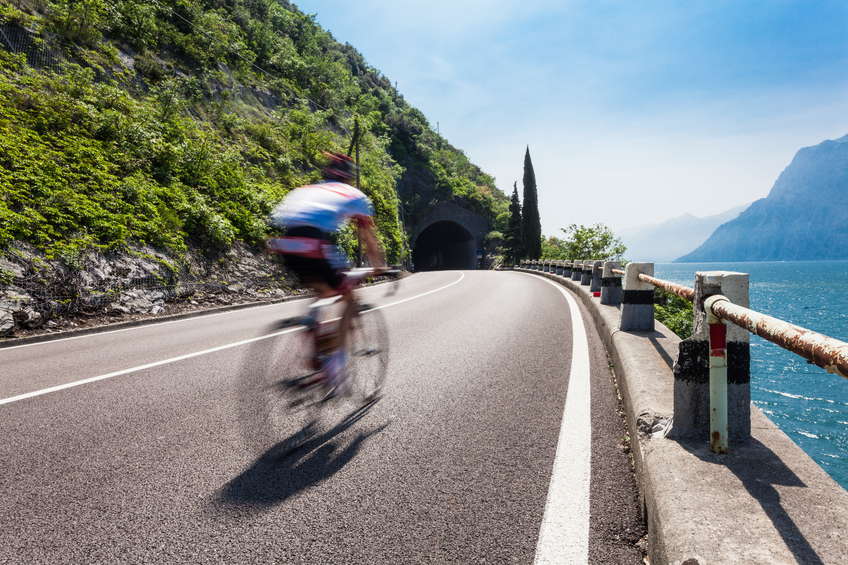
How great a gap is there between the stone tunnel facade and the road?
Answer: 157ft

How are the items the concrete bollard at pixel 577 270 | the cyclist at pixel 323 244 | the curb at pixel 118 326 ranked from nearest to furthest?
the cyclist at pixel 323 244 → the curb at pixel 118 326 → the concrete bollard at pixel 577 270

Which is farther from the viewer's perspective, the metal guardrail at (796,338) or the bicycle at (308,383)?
the bicycle at (308,383)

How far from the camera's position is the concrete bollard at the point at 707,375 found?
210 cm

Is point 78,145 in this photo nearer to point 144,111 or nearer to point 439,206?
point 144,111

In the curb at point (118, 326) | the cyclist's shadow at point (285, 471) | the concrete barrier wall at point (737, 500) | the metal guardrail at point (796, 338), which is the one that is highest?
the metal guardrail at point (796, 338)

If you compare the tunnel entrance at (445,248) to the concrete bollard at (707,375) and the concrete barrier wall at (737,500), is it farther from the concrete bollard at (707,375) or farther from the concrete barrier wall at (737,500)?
the concrete barrier wall at (737,500)

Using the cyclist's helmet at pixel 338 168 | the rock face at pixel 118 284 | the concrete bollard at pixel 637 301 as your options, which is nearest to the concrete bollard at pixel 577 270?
the concrete bollard at pixel 637 301

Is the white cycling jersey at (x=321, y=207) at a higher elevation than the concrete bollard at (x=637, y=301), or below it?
higher

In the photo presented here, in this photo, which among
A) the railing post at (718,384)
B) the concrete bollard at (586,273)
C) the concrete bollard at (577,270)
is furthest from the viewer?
the concrete bollard at (577,270)

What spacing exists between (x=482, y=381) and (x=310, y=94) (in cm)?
Answer: 3379

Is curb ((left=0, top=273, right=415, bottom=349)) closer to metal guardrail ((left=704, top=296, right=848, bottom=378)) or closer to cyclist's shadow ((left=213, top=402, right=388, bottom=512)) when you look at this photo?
cyclist's shadow ((left=213, top=402, right=388, bottom=512))

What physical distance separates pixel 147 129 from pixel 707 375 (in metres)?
16.4

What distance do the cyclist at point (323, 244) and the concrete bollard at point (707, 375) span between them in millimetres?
2453

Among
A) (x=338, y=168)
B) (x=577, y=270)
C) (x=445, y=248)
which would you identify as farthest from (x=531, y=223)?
(x=338, y=168)
